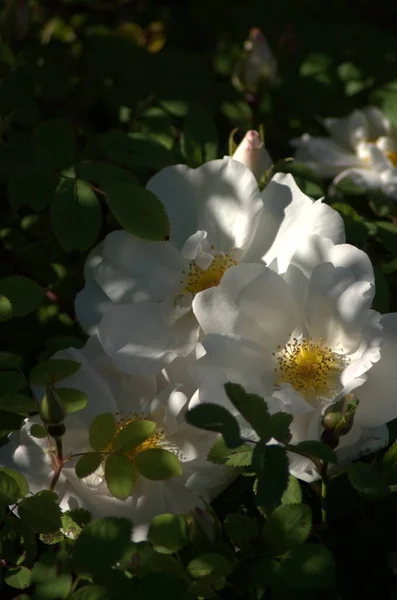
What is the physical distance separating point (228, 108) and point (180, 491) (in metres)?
1.07

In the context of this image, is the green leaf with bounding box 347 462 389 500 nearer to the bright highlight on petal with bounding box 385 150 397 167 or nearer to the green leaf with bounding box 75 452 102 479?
the green leaf with bounding box 75 452 102 479

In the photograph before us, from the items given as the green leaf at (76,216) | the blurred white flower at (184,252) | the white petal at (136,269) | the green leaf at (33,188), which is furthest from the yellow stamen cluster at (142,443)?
the green leaf at (33,188)

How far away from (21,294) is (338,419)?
61 cm

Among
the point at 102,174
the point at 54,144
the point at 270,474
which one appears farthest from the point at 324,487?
the point at 54,144

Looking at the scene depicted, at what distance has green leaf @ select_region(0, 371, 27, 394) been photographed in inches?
52.4

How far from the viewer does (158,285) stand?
4.97 feet

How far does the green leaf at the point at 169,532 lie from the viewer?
1113mm

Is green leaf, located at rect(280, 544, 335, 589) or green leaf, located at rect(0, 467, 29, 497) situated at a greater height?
green leaf, located at rect(280, 544, 335, 589)

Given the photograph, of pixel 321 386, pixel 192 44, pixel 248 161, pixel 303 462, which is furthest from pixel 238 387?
pixel 192 44

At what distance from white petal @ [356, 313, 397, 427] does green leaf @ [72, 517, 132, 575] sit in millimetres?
389

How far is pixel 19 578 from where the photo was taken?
3.93 feet

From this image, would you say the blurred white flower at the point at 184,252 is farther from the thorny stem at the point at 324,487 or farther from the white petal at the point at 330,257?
the thorny stem at the point at 324,487

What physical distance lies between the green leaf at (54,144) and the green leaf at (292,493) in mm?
782

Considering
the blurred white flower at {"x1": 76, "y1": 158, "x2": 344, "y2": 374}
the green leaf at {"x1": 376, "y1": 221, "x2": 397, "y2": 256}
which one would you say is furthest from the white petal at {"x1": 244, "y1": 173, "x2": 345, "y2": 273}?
the green leaf at {"x1": 376, "y1": 221, "x2": 397, "y2": 256}
